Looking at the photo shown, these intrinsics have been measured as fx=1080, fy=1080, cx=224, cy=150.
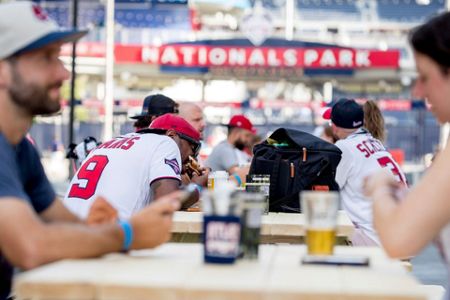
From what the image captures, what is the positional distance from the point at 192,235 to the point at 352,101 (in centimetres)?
361

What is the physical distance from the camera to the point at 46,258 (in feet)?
9.36

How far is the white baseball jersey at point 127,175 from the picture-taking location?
5562 mm

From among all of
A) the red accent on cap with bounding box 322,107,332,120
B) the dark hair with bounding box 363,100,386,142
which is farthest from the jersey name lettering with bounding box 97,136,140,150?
the red accent on cap with bounding box 322,107,332,120

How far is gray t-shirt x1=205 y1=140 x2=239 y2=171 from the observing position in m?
11.4

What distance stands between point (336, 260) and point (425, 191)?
33 cm

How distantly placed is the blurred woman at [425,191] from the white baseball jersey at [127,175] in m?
2.49

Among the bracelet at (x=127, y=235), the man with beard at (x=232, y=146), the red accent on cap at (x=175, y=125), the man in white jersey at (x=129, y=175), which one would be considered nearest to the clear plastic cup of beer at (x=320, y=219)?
the bracelet at (x=127, y=235)

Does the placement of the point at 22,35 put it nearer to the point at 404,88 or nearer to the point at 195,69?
the point at 195,69

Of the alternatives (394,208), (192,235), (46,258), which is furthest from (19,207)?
(192,235)

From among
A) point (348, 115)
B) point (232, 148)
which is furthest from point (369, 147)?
point (232, 148)

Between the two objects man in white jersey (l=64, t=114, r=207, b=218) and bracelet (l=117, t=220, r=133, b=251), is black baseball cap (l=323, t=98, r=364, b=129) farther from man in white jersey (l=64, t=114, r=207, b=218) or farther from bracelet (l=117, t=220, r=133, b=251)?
bracelet (l=117, t=220, r=133, b=251)

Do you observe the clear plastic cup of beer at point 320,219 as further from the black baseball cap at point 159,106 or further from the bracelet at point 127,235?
the black baseball cap at point 159,106

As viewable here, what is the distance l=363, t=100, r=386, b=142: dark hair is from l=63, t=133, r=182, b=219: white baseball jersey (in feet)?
11.8

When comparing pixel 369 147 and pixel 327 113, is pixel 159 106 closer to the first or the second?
pixel 369 147
